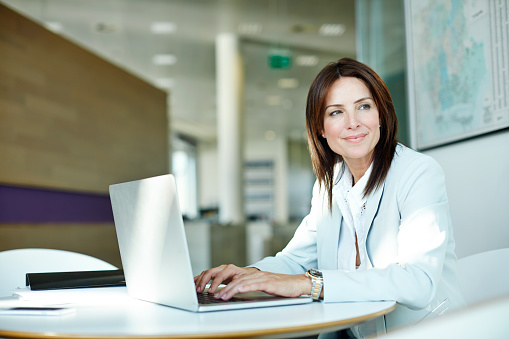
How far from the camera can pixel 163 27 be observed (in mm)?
8484

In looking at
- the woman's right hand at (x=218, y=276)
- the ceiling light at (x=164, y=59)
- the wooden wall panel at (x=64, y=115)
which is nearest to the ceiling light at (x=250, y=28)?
the ceiling light at (x=164, y=59)

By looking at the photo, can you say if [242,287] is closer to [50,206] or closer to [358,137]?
[358,137]

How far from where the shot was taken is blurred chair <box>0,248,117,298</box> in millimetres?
1796

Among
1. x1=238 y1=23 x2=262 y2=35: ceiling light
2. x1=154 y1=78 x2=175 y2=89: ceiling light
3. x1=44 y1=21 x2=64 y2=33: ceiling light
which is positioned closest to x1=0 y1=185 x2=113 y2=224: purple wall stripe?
x1=44 y1=21 x2=64 y2=33: ceiling light

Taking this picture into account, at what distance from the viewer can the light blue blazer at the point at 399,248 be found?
121 centimetres

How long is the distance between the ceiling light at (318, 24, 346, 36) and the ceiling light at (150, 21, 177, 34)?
2.42 m

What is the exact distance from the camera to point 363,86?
5.35 ft

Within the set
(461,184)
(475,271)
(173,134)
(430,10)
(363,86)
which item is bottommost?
(475,271)

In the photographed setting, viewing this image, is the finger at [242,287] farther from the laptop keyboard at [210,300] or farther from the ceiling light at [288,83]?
the ceiling light at [288,83]

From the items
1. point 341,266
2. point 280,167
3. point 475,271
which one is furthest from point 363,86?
point 280,167

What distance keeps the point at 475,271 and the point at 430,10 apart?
Result: 1.56 m

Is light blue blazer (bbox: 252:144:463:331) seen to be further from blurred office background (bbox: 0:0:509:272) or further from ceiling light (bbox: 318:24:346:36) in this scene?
ceiling light (bbox: 318:24:346:36)

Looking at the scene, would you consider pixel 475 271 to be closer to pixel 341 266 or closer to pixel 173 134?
pixel 341 266

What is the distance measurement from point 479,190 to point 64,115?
4.27 metres
